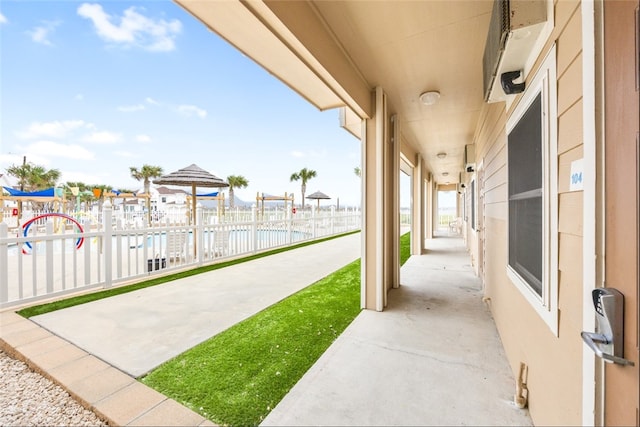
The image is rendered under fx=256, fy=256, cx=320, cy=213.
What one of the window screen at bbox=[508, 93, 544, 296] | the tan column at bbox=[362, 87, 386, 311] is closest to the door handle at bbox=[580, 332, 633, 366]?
the window screen at bbox=[508, 93, 544, 296]

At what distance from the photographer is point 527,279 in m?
1.64

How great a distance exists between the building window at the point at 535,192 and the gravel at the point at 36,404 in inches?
98.1

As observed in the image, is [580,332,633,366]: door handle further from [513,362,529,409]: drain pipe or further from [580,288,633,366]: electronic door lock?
[513,362,529,409]: drain pipe

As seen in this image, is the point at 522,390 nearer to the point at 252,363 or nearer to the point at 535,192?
the point at 535,192

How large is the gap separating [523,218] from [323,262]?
4.37 m

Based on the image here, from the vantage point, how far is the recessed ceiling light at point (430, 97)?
3.20 metres

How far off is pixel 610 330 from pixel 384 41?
7.88 ft

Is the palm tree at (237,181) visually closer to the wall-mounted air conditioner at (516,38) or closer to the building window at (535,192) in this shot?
the building window at (535,192)

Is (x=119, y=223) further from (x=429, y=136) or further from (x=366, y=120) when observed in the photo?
(x=429, y=136)

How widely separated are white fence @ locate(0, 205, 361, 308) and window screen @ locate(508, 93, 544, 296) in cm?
465

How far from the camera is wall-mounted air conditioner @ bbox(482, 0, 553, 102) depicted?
1.22 metres

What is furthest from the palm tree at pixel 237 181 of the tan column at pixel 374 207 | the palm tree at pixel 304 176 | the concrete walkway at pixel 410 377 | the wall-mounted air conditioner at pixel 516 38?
the wall-mounted air conditioner at pixel 516 38

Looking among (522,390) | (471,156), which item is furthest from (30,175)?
(522,390)

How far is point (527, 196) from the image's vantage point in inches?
65.5
